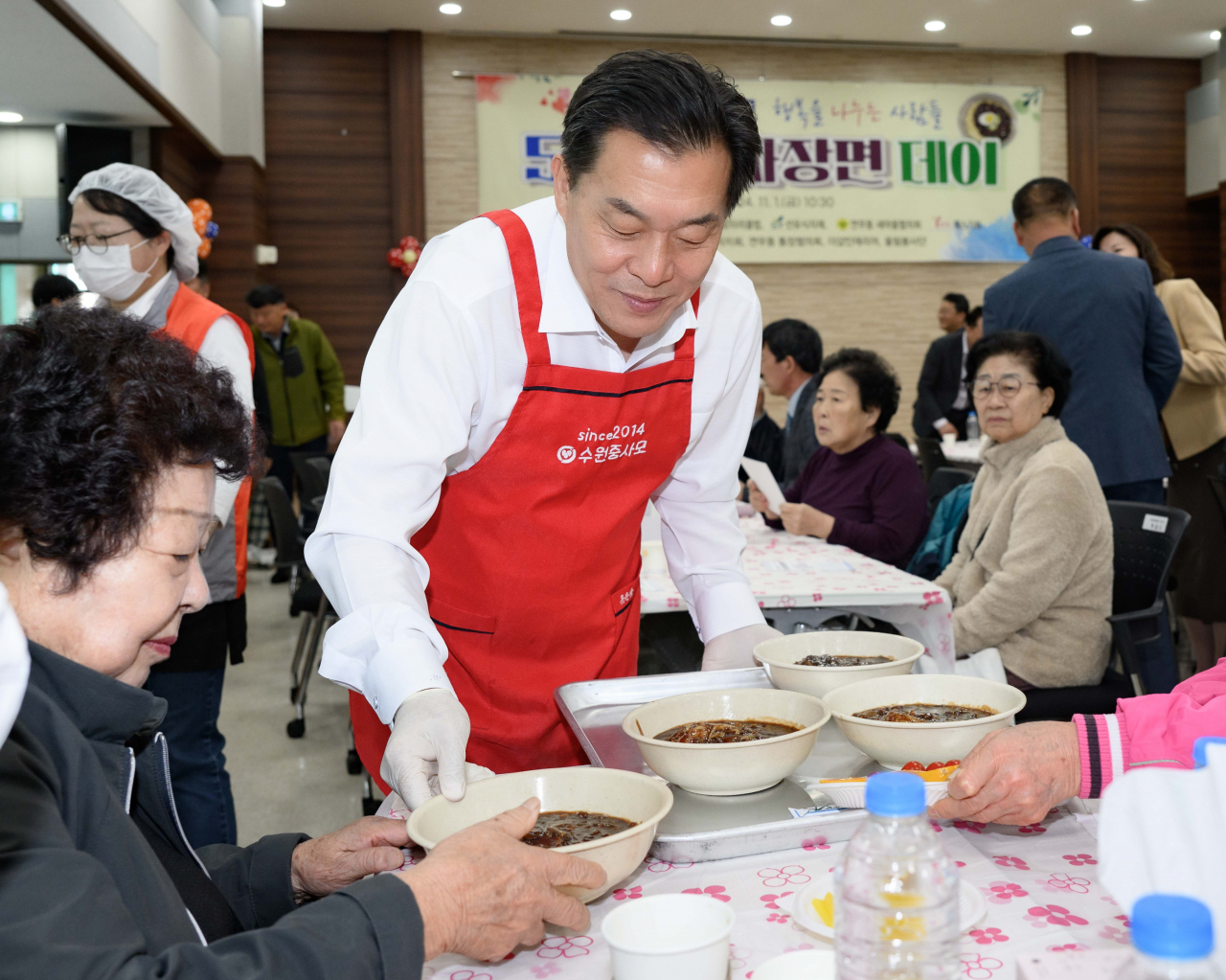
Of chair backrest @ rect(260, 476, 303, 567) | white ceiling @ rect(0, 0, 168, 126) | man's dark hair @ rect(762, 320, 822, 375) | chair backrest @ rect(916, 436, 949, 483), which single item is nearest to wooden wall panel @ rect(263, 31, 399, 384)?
white ceiling @ rect(0, 0, 168, 126)

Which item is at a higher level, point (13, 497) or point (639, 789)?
point (13, 497)

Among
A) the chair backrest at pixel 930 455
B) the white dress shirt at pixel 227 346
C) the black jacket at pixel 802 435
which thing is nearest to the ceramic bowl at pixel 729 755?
the white dress shirt at pixel 227 346

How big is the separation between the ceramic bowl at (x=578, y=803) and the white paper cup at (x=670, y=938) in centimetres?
8

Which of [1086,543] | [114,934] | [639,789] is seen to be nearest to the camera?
[114,934]

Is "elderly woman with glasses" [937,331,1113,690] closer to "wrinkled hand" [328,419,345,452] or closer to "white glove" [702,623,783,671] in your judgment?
"white glove" [702,623,783,671]

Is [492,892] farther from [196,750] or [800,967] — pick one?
[196,750]

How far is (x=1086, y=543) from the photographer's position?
2424 mm

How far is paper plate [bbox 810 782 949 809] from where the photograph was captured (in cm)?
98

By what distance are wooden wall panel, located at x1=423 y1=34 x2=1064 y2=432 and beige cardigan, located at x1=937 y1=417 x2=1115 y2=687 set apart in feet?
19.1

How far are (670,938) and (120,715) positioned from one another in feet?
1.54

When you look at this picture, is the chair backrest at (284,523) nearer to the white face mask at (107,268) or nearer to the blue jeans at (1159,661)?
the white face mask at (107,268)

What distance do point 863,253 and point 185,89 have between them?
5062 millimetres

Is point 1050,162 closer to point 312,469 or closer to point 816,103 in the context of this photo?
point 816,103

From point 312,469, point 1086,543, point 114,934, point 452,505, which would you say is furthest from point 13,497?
point 312,469
